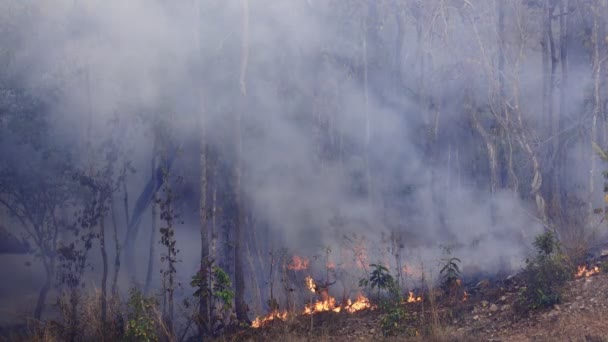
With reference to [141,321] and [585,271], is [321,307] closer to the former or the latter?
[141,321]

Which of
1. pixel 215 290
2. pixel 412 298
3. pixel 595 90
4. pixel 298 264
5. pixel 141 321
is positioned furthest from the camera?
pixel 595 90

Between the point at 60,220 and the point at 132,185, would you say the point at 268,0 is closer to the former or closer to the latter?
the point at 132,185

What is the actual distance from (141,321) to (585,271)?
259 inches

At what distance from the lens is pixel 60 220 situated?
12.2 metres

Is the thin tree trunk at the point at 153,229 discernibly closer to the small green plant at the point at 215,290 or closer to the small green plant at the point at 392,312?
the small green plant at the point at 215,290

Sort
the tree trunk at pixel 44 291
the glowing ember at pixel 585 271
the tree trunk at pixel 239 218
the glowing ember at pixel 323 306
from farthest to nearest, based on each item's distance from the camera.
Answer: the tree trunk at pixel 44 291
the tree trunk at pixel 239 218
the glowing ember at pixel 323 306
the glowing ember at pixel 585 271

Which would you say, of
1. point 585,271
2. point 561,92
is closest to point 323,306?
point 585,271

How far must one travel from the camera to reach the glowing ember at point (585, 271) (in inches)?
350

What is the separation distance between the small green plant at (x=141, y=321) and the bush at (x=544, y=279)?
5004 mm

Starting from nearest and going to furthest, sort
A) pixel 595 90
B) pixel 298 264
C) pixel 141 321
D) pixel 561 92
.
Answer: pixel 141 321, pixel 298 264, pixel 595 90, pixel 561 92

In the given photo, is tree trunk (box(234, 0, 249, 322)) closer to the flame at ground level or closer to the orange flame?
the flame at ground level

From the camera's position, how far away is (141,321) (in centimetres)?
773

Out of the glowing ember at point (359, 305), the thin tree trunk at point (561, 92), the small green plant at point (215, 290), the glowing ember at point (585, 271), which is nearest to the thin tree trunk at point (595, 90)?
the thin tree trunk at point (561, 92)

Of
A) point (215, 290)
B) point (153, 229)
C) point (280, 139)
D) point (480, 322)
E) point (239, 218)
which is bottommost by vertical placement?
point (480, 322)
